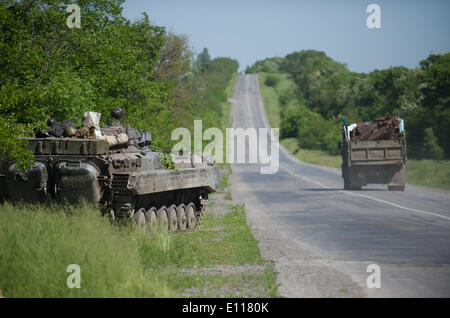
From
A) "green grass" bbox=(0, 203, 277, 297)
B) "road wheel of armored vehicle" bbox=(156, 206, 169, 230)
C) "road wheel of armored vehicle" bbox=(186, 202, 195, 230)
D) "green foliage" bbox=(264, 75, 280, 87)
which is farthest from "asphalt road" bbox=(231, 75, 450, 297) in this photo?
"green foliage" bbox=(264, 75, 280, 87)

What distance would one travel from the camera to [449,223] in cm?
1791

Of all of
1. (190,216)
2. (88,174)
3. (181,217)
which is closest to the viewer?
(88,174)

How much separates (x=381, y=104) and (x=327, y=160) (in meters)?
9.76

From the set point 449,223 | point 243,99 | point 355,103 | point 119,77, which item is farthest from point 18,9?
point 243,99

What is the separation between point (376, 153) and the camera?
30.4 m

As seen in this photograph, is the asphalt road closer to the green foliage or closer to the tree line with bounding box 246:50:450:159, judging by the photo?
the tree line with bounding box 246:50:450:159

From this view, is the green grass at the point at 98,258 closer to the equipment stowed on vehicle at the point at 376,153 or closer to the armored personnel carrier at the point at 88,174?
the armored personnel carrier at the point at 88,174

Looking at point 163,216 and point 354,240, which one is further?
point 163,216

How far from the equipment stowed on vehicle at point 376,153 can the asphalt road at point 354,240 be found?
1.09 m

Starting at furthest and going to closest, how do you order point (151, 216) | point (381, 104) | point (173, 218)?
1. point (381, 104)
2. point (173, 218)
3. point (151, 216)

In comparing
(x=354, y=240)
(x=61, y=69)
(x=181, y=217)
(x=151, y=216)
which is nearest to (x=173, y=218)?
(x=181, y=217)

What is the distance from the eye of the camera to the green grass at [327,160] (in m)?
40.4

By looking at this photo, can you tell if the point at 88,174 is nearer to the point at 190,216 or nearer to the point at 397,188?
the point at 190,216

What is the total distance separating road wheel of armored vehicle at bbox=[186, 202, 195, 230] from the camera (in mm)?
19203
